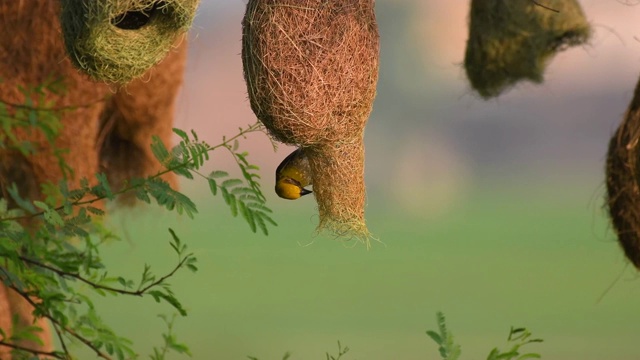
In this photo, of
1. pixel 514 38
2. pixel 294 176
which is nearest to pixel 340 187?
pixel 294 176

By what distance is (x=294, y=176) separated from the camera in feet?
4.45

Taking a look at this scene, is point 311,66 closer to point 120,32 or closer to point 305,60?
point 305,60

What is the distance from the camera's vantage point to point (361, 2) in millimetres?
1131

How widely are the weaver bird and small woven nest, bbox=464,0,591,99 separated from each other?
70 centimetres

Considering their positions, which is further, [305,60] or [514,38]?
[514,38]

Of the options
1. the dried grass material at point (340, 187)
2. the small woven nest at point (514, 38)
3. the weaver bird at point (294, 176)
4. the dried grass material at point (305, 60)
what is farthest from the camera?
the small woven nest at point (514, 38)

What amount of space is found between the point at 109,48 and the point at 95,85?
0.77m

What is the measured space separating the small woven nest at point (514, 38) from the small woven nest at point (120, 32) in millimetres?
782

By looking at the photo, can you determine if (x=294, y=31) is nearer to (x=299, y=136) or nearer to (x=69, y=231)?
(x=299, y=136)

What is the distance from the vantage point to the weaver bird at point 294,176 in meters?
1.36

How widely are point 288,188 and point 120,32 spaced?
35 centimetres

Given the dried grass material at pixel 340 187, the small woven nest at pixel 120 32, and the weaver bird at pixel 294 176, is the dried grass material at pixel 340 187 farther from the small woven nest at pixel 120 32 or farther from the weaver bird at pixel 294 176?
the small woven nest at pixel 120 32

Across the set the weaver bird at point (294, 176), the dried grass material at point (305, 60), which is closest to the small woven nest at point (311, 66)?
the dried grass material at point (305, 60)

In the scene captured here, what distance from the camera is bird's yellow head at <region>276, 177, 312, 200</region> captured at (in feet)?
4.46
